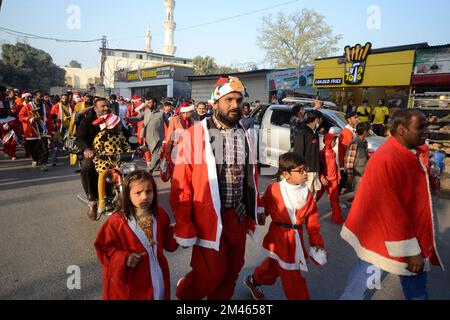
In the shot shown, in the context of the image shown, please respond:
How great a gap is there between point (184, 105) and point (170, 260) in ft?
14.3

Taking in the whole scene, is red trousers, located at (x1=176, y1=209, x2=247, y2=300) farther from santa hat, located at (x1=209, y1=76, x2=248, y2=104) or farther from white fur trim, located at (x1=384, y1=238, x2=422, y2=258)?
white fur trim, located at (x1=384, y1=238, x2=422, y2=258)

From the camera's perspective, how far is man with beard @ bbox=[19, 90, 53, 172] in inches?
326

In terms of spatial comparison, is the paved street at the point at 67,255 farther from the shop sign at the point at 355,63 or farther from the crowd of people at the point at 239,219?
the shop sign at the point at 355,63

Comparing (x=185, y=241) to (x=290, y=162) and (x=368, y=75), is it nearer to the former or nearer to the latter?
(x=290, y=162)

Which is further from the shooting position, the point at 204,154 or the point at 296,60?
the point at 296,60

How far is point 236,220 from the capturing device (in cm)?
257

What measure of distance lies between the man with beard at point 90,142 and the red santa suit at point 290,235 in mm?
3067

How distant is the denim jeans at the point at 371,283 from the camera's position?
2.36 meters

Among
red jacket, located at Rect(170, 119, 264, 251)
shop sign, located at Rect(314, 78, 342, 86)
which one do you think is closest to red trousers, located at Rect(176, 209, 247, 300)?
red jacket, located at Rect(170, 119, 264, 251)

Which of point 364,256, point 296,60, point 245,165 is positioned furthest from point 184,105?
point 296,60

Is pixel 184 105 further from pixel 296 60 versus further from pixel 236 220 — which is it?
pixel 296 60

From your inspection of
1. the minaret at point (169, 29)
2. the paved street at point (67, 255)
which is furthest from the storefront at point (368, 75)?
the minaret at point (169, 29)

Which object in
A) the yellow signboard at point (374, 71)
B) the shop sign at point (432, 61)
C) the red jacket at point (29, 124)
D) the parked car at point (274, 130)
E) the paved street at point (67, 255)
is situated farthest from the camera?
the yellow signboard at point (374, 71)

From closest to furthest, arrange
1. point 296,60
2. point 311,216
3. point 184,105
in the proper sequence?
1. point 311,216
2. point 184,105
3. point 296,60
